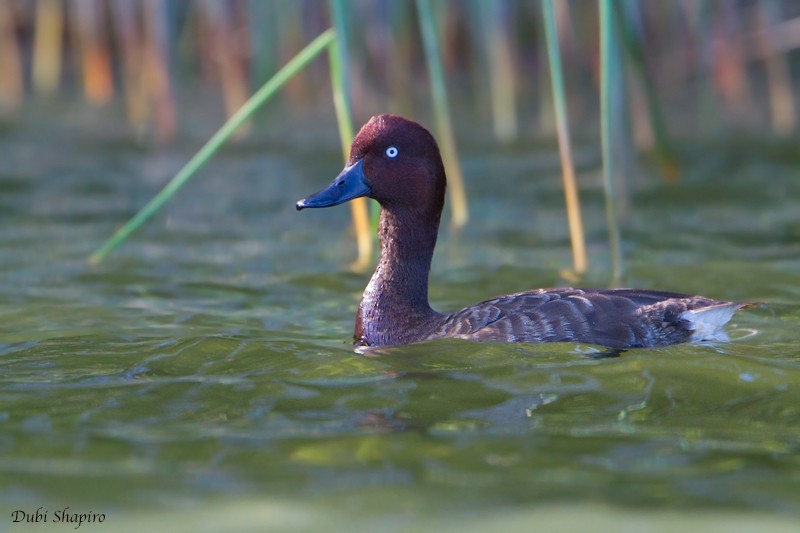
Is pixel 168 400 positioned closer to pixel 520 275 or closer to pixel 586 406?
pixel 586 406

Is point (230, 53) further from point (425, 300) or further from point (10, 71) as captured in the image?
point (425, 300)

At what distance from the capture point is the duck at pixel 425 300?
574 cm

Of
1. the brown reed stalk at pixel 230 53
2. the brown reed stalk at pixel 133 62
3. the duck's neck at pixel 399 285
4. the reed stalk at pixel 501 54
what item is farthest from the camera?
the brown reed stalk at pixel 133 62

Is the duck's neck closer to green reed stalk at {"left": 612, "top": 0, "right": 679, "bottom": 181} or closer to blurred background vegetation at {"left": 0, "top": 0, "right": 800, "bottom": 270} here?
green reed stalk at {"left": 612, "top": 0, "right": 679, "bottom": 181}

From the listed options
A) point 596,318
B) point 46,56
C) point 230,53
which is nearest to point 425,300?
point 596,318

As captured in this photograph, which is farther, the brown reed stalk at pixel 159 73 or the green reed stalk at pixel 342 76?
the brown reed stalk at pixel 159 73

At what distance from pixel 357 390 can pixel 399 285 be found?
4.17ft

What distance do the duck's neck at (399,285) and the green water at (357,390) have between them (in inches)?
7.1

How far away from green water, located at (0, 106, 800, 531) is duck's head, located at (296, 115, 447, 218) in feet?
2.35

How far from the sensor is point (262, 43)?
386 inches

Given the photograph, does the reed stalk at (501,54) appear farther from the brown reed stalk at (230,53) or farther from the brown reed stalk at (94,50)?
the brown reed stalk at (94,50)

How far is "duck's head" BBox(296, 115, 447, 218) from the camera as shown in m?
6.21

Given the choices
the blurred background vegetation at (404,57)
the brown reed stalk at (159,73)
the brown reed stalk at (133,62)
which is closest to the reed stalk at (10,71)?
the blurred background vegetation at (404,57)
